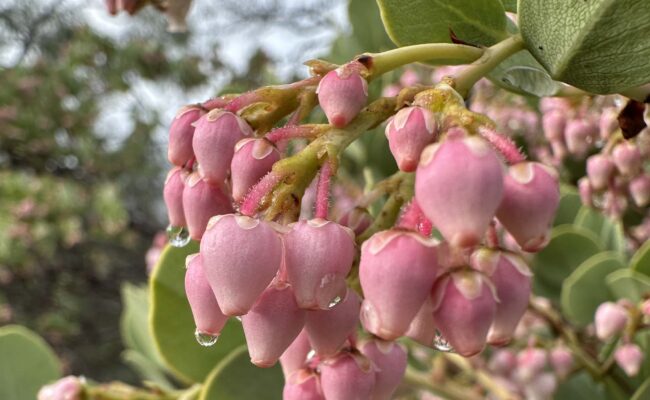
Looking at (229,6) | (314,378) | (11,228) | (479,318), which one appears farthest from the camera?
(229,6)

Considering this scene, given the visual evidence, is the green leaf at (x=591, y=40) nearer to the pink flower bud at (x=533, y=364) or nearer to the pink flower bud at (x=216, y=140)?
the pink flower bud at (x=216, y=140)

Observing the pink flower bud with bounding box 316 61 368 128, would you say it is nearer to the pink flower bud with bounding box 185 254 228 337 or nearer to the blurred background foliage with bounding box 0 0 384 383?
the pink flower bud with bounding box 185 254 228 337

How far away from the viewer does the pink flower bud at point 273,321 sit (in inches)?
20.2

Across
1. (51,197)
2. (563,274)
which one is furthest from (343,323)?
(51,197)

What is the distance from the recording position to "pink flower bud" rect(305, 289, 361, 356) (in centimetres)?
53

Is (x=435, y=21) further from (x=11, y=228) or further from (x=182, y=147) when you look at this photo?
(x=11, y=228)

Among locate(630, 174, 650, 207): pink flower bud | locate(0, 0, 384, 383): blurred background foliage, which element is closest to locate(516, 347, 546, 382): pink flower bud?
locate(630, 174, 650, 207): pink flower bud

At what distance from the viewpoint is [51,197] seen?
3762 millimetres

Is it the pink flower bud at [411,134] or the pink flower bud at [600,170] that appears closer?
the pink flower bud at [411,134]

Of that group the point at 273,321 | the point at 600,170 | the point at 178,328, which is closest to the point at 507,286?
the point at 273,321

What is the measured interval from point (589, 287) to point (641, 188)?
0.17 m

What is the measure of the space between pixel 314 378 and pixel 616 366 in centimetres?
70

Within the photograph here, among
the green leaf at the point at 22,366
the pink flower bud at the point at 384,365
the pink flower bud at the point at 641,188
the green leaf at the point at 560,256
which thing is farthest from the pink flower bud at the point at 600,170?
the green leaf at the point at 22,366

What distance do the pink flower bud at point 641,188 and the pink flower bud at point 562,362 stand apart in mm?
257
